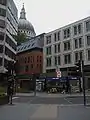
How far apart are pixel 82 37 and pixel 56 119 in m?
55.7

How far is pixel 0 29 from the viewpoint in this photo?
5953 centimetres

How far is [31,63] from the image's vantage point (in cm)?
8544

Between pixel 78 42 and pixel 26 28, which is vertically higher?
pixel 26 28

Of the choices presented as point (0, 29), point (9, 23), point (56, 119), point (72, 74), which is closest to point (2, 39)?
point (0, 29)

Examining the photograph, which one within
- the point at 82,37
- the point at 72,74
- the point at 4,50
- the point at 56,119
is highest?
the point at 82,37

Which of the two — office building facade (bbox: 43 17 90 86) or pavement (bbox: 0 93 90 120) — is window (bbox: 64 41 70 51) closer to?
office building facade (bbox: 43 17 90 86)

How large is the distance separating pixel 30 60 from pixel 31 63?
1397mm

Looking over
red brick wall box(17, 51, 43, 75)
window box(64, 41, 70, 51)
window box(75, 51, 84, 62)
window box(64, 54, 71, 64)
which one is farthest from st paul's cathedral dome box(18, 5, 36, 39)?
window box(75, 51, 84, 62)

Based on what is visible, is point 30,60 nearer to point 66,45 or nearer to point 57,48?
point 57,48

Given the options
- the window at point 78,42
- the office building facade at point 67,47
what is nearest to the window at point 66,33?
the office building facade at point 67,47

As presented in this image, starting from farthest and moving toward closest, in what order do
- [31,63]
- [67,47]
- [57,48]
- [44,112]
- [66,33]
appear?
[31,63] < [57,48] < [66,33] < [67,47] < [44,112]

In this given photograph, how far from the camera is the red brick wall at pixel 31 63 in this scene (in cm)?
8369

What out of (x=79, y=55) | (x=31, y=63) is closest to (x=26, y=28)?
(x=31, y=63)

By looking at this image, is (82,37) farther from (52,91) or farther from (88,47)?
(52,91)
